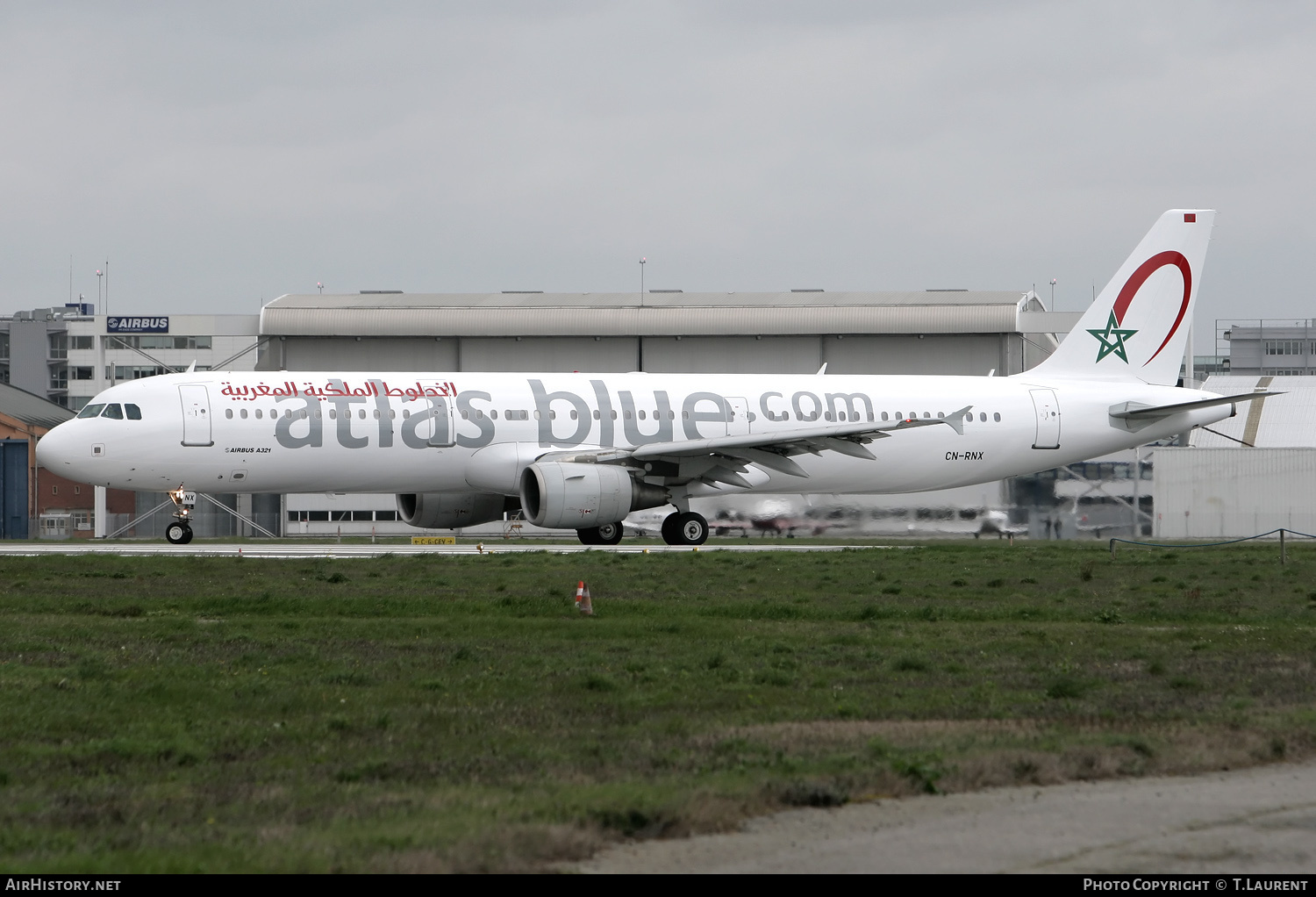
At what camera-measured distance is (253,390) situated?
103 feet

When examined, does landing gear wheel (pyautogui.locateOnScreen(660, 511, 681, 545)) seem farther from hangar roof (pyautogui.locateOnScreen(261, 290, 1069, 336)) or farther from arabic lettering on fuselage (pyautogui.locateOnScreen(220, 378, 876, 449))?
hangar roof (pyautogui.locateOnScreen(261, 290, 1069, 336))

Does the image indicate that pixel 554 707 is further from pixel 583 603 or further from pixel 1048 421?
pixel 1048 421

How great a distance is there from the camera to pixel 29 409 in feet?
213

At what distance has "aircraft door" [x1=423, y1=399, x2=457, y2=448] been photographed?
3194 centimetres

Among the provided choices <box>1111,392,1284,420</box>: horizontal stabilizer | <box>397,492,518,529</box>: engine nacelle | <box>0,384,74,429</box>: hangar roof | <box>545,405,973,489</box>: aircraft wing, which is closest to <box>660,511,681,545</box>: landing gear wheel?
<box>545,405,973,489</box>: aircraft wing

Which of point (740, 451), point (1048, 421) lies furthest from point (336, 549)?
point (1048, 421)

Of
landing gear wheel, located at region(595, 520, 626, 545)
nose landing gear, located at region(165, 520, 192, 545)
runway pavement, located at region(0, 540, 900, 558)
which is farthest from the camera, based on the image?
landing gear wheel, located at region(595, 520, 626, 545)

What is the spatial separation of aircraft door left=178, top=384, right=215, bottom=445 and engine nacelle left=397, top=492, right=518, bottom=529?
492 centimetres

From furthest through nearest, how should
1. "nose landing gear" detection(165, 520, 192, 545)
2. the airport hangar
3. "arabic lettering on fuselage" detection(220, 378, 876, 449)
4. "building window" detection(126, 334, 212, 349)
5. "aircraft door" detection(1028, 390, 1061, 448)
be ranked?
"building window" detection(126, 334, 212, 349), the airport hangar, "aircraft door" detection(1028, 390, 1061, 448), "nose landing gear" detection(165, 520, 192, 545), "arabic lettering on fuselage" detection(220, 378, 876, 449)

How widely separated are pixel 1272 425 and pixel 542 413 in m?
36.8

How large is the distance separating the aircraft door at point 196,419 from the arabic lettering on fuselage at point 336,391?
498 millimetres

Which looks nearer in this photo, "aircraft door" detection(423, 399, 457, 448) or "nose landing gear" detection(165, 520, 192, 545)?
"aircraft door" detection(423, 399, 457, 448)

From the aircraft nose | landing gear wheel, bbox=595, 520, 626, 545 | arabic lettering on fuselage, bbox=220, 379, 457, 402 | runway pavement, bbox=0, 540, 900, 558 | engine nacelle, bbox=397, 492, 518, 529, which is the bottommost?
runway pavement, bbox=0, 540, 900, 558

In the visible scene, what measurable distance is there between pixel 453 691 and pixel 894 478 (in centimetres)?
2611
